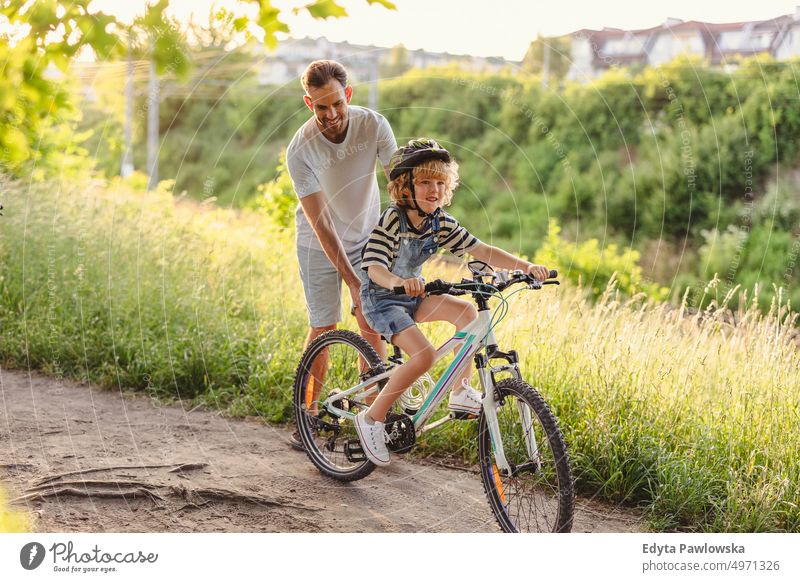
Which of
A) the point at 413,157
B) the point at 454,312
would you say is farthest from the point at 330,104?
the point at 454,312

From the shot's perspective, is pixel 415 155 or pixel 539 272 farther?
pixel 415 155

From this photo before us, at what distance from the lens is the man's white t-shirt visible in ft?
Answer: 12.2

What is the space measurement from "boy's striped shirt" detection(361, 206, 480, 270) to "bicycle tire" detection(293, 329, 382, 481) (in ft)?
1.95

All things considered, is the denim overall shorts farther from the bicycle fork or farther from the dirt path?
the dirt path

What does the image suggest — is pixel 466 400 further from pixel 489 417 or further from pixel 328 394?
pixel 328 394

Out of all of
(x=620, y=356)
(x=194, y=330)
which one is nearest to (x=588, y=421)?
(x=620, y=356)

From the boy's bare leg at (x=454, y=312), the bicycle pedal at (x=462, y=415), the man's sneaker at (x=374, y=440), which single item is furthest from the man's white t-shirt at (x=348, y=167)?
the bicycle pedal at (x=462, y=415)

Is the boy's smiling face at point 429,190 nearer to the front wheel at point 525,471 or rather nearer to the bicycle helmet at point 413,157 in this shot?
the bicycle helmet at point 413,157

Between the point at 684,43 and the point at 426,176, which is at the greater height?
the point at 684,43

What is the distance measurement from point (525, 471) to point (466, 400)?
1.13 ft

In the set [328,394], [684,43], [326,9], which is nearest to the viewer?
[326,9]

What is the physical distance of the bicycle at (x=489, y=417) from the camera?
3.09m

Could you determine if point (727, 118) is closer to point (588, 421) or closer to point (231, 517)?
point (588, 421)

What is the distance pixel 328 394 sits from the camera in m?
4.10
